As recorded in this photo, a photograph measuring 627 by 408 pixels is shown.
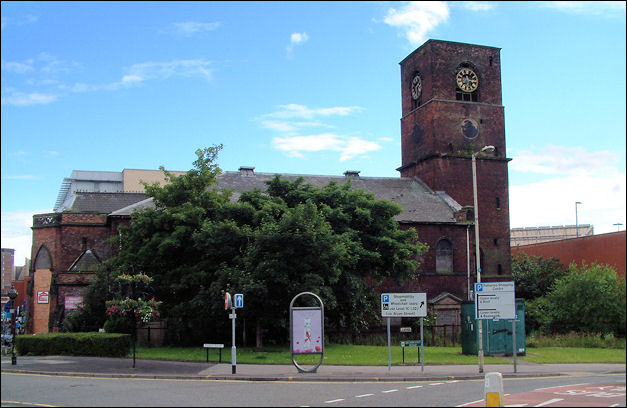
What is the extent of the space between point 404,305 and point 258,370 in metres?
5.92

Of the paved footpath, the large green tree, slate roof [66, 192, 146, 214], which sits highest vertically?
slate roof [66, 192, 146, 214]

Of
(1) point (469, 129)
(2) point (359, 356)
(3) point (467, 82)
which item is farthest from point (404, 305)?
(3) point (467, 82)

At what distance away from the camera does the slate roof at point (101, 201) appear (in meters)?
54.3

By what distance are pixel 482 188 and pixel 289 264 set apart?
27.6 m

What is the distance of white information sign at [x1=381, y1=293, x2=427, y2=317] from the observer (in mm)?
24547

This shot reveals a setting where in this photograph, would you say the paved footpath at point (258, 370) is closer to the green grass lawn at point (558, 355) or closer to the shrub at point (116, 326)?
the green grass lawn at point (558, 355)

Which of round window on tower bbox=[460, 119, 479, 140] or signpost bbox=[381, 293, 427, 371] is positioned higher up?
round window on tower bbox=[460, 119, 479, 140]

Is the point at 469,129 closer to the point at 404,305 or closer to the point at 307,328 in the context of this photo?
the point at 404,305

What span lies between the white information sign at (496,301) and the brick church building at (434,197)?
23882mm

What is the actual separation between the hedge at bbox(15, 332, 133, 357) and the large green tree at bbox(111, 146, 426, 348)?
4932mm

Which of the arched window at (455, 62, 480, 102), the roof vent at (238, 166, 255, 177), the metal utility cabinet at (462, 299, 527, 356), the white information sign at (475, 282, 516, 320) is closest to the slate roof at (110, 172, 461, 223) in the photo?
the roof vent at (238, 166, 255, 177)

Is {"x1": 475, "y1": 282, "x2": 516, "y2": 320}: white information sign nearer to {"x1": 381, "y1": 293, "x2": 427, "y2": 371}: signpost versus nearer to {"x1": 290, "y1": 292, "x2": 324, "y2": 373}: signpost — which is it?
{"x1": 381, "y1": 293, "x2": 427, "y2": 371}: signpost

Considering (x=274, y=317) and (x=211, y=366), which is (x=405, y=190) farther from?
(x=211, y=366)

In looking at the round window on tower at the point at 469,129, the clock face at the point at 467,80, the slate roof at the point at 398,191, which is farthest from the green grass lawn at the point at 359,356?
the clock face at the point at 467,80
